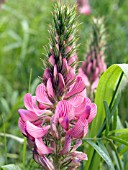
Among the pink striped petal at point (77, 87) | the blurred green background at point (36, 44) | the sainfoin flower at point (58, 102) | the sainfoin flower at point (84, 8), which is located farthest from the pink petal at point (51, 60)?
the sainfoin flower at point (84, 8)

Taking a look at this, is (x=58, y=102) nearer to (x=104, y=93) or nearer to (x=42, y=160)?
(x=42, y=160)

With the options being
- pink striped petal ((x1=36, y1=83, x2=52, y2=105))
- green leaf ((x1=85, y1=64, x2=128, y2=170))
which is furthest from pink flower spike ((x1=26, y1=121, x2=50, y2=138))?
green leaf ((x1=85, y1=64, x2=128, y2=170))

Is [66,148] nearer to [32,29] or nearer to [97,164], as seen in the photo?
[97,164]

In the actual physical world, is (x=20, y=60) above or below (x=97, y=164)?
above

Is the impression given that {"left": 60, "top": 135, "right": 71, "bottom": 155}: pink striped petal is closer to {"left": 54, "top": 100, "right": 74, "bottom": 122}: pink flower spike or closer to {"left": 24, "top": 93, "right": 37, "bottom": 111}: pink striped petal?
{"left": 54, "top": 100, "right": 74, "bottom": 122}: pink flower spike

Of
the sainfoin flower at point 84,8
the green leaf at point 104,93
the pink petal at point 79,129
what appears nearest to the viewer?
the pink petal at point 79,129

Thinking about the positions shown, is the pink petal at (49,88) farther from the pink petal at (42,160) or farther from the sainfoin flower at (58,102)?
the pink petal at (42,160)

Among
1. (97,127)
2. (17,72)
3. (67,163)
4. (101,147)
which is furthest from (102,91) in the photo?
(17,72)
